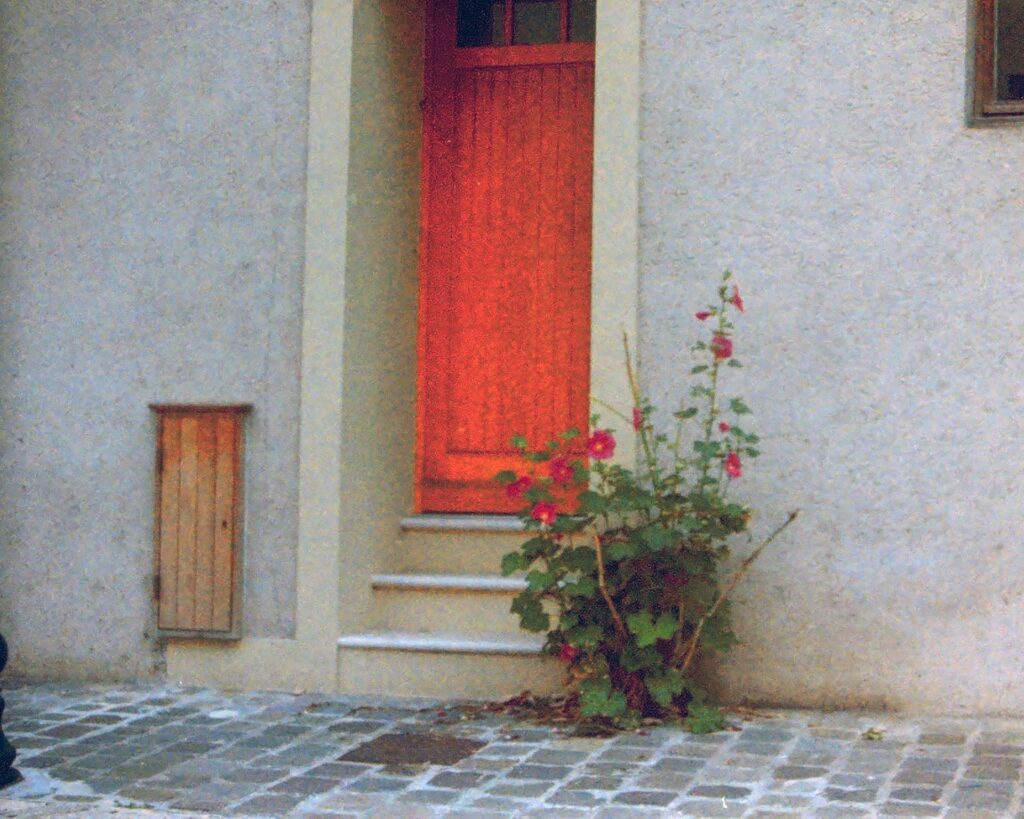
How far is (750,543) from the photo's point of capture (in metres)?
6.16

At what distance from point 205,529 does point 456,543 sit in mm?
1184

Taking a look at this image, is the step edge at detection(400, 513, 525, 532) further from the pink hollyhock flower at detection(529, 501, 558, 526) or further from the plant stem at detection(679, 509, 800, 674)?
the plant stem at detection(679, 509, 800, 674)

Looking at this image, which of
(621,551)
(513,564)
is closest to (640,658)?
(621,551)

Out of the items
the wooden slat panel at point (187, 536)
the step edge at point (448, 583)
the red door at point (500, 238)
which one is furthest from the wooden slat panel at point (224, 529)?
the red door at point (500, 238)

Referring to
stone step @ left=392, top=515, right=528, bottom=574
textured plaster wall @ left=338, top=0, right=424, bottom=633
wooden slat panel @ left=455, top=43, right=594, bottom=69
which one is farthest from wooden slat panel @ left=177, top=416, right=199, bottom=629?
wooden slat panel @ left=455, top=43, right=594, bottom=69

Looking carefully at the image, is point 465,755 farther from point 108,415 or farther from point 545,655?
point 108,415

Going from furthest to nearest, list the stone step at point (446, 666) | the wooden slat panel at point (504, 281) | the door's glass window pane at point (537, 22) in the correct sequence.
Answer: the door's glass window pane at point (537, 22)
the wooden slat panel at point (504, 281)
the stone step at point (446, 666)

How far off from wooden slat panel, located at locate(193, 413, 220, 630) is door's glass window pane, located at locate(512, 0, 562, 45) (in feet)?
8.14

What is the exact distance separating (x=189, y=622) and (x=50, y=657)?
760 mm

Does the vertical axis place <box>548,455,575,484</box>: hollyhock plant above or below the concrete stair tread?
above

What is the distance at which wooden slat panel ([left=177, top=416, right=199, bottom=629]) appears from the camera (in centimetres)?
672

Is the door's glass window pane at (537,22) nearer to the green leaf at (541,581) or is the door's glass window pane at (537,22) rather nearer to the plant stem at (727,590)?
the plant stem at (727,590)

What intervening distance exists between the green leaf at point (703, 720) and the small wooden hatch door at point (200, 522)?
7.00ft

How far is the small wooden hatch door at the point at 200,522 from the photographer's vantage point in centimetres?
667
